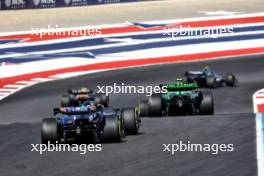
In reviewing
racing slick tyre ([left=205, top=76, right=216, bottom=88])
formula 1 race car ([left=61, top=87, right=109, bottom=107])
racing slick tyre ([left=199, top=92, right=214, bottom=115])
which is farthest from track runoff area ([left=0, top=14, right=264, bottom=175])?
racing slick tyre ([left=199, top=92, right=214, bottom=115])

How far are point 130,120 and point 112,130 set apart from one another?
1.20 meters

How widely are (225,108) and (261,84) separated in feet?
21.2

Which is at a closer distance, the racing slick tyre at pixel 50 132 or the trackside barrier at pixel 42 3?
the racing slick tyre at pixel 50 132

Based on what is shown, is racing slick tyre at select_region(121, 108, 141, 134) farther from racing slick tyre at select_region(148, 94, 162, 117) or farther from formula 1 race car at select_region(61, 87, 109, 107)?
formula 1 race car at select_region(61, 87, 109, 107)

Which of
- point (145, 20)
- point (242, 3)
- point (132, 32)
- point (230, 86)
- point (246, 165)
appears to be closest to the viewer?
point (246, 165)

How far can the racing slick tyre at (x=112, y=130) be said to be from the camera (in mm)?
18438

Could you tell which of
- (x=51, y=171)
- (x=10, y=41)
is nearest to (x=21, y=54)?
(x=10, y=41)

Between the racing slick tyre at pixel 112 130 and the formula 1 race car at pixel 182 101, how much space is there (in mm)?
5113

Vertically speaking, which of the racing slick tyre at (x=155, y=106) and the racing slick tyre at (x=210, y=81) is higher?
the racing slick tyre at (x=155, y=106)

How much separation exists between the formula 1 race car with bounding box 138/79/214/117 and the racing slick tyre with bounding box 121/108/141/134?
3.91m

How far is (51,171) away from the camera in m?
15.5

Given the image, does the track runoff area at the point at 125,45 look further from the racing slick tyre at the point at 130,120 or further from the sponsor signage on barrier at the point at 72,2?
the racing slick tyre at the point at 130,120

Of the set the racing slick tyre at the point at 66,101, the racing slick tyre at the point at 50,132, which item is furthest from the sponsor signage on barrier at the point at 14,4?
the racing slick tyre at the point at 50,132

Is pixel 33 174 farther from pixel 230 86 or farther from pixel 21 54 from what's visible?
pixel 21 54
